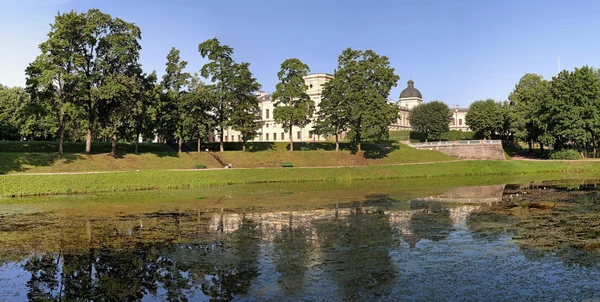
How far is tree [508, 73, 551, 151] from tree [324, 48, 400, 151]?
86.7 ft

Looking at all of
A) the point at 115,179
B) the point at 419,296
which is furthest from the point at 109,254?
the point at 115,179

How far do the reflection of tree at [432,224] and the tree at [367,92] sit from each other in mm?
43443

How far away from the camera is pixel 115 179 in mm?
41625

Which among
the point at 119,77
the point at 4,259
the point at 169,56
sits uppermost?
the point at 169,56

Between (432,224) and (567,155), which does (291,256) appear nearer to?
(432,224)

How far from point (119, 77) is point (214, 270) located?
44462mm

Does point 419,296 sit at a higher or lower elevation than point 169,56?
lower

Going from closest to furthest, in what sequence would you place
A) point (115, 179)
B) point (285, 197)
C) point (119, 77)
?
point (285, 197) < point (115, 179) < point (119, 77)

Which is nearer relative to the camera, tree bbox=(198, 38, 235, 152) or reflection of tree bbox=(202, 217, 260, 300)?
reflection of tree bbox=(202, 217, 260, 300)

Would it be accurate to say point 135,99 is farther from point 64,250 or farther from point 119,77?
point 64,250

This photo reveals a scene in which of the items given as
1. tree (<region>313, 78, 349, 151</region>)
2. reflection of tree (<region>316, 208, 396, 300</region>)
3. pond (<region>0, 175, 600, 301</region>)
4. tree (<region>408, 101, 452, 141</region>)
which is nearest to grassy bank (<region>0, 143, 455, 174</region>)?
tree (<region>313, 78, 349, 151</region>)

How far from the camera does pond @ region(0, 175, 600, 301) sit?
1120cm

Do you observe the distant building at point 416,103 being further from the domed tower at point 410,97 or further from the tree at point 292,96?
the tree at point 292,96

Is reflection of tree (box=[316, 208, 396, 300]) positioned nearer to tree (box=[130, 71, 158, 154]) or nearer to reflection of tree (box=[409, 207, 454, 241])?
reflection of tree (box=[409, 207, 454, 241])
